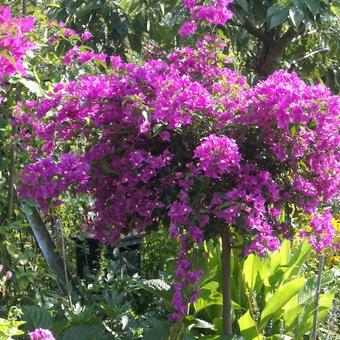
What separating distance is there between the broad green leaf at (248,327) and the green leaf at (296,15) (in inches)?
55.7

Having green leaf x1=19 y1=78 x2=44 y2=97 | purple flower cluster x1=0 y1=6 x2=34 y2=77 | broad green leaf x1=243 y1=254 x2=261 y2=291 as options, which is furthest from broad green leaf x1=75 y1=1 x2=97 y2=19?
purple flower cluster x1=0 y1=6 x2=34 y2=77

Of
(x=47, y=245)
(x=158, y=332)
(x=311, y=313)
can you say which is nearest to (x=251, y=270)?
(x=311, y=313)

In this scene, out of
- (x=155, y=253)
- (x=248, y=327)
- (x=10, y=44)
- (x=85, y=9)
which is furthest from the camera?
(x=155, y=253)

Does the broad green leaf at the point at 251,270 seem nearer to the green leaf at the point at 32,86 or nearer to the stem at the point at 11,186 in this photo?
the stem at the point at 11,186

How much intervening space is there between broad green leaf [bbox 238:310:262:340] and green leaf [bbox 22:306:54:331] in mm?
928

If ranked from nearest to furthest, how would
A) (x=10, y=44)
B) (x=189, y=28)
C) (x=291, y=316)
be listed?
(x=10, y=44) → (x=189, y=28) → (x=291, y=316)

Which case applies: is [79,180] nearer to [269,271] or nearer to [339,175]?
[339,175]

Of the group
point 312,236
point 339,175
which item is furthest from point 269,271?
point 339,175

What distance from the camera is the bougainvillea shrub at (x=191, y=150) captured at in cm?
235

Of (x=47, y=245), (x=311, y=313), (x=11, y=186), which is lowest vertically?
(x=311, y=313)

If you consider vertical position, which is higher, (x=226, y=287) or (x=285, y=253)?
(x=226, y=287)

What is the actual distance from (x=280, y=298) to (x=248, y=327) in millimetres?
255

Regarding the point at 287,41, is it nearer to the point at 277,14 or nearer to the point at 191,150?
the point at 277,14

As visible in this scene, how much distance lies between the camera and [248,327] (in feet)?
10.4
